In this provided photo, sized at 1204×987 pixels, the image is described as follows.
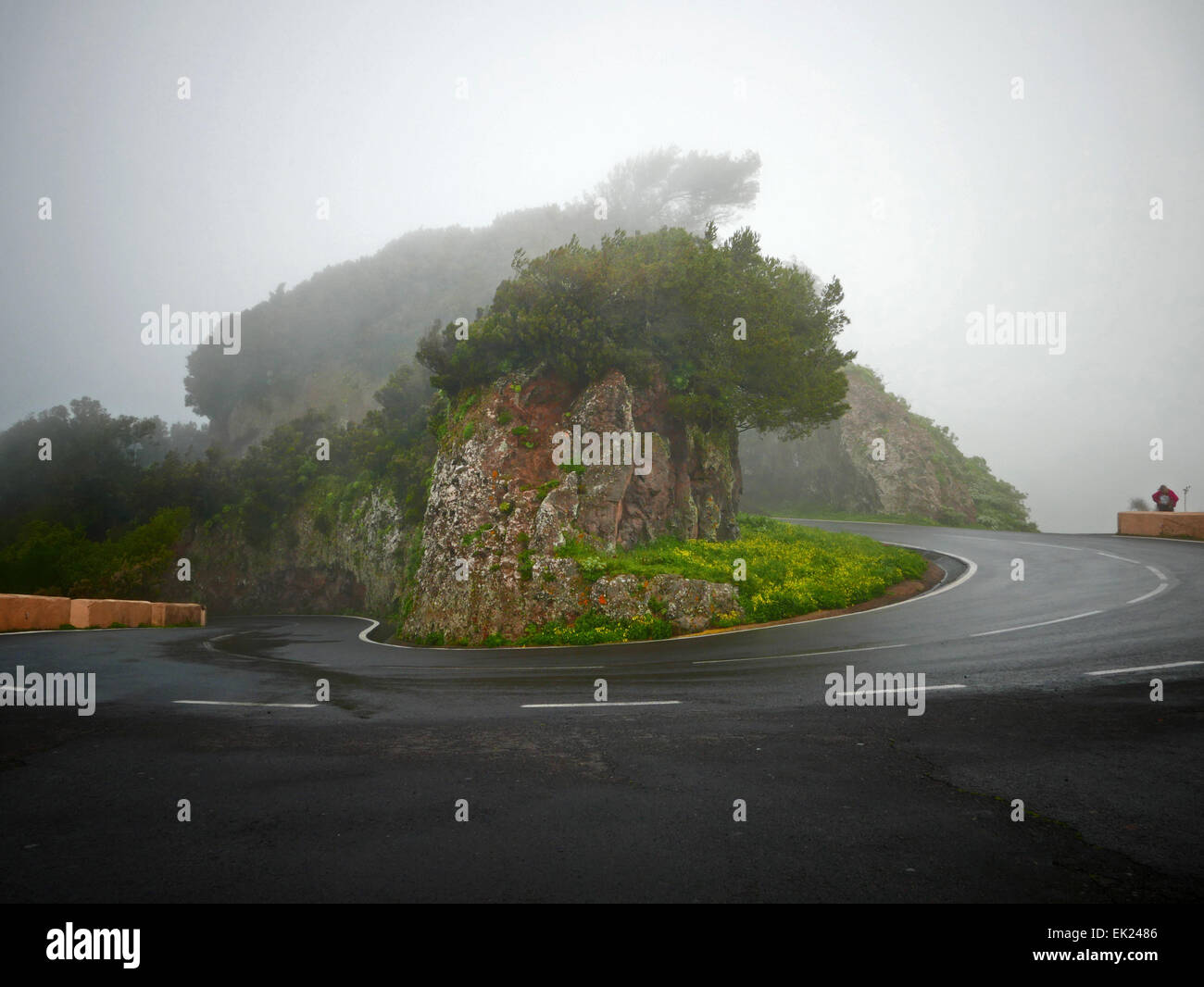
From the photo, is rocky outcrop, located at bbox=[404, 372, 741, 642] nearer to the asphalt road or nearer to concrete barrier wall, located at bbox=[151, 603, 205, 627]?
the asphalt road

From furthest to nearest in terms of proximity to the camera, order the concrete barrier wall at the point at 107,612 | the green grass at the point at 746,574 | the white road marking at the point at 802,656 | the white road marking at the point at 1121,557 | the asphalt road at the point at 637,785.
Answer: the concrete barrier wall at the point at 107,612 < the white road marking at the point at 1121,557 < the green grass at the point at 746,574 < the white road marking at the point at 802,656 < the asphalt road at the point at 637,785

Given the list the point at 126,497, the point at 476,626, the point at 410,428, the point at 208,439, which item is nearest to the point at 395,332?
the point at 208,439

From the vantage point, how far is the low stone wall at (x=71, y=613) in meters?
18.3

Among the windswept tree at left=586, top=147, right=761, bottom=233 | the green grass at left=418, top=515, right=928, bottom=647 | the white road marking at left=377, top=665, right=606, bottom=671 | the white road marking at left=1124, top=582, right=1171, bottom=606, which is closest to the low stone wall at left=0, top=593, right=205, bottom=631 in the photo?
the green grass at left=418, top=515, right=928, bottom=647

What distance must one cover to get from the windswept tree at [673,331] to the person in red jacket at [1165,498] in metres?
15.6

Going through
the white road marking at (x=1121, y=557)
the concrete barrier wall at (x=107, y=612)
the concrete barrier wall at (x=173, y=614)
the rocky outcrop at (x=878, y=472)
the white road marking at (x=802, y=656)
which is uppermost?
the rocky outcrop at (x=878, y=472)

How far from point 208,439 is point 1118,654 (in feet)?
282

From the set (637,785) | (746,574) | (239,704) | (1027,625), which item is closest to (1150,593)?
(1027,625)

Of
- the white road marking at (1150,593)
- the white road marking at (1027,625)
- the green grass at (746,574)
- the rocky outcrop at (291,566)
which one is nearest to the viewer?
the white road marking at (1027,625)

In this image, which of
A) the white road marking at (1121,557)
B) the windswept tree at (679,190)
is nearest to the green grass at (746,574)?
the white road marking at (1121,557)

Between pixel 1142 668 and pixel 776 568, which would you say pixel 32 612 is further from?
pixel 1142 668

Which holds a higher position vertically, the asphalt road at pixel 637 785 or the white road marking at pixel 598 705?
the asphalt road at pixel 637 785

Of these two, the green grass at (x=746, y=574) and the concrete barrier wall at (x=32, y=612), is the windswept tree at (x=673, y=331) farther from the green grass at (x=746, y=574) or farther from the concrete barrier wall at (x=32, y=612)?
the concrete barrier wall at (x=32, y=612)

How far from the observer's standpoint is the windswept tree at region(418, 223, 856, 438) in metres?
22.4
